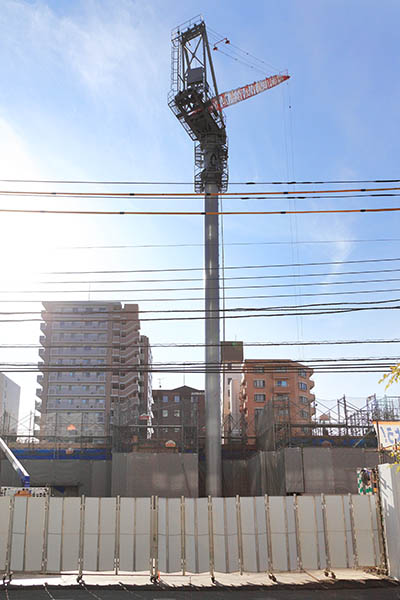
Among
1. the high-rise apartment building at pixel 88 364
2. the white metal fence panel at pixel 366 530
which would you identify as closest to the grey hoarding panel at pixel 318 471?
the white metal fence panel at pixel 366 530

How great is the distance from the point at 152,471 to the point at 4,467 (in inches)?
456

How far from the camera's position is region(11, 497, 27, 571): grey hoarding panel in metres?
15.8

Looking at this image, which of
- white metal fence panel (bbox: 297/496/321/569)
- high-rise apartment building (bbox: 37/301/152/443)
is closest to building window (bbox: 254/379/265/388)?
high-rise apartment building (bbox: 37/301/152/443)

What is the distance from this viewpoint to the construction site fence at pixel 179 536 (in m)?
15.9

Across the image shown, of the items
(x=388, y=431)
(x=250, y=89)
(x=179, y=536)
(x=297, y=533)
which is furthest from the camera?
(x=250, y=89)

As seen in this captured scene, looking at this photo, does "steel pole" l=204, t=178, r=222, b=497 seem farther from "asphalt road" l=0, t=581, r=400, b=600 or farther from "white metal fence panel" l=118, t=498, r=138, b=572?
"asphalt road" l=0, t=581, r=400, b=600

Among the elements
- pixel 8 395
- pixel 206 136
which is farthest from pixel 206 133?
pixel 8 395

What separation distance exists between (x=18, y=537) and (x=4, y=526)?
21.2 inches

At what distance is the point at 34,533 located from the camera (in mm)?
16000

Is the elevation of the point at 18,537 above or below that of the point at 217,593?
above

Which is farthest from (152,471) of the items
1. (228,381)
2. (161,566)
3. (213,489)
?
(228,381)

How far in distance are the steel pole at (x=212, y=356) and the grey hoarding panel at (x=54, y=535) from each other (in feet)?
58.7

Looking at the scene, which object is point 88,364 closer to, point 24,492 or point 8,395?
point 8,395

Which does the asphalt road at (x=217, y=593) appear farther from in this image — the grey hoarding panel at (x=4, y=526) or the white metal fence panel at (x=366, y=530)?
the grey hoarding panel at (x=4, y=526)
